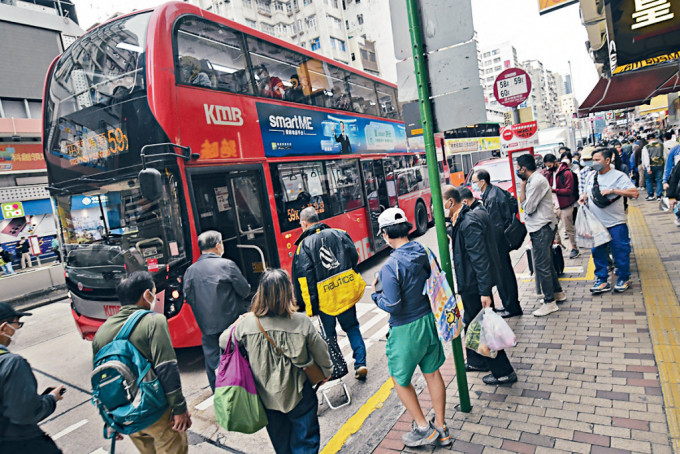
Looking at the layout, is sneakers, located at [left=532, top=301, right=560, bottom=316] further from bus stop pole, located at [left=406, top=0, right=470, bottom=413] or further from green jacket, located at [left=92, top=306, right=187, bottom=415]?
green jacket, located at [left=92, top=306, right=187, bottom=415]

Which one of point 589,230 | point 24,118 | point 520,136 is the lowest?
point 589,230

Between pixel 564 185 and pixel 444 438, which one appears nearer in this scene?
pixel 444 438

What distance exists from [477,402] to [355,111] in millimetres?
7498

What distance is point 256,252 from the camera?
22.3 ft

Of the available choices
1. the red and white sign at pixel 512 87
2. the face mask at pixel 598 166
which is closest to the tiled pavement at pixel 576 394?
the face mask at pixel 598 166

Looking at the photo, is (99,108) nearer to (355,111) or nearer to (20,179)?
(355,111)

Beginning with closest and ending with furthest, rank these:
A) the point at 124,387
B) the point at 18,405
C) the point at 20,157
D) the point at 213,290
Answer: the point at 18,405 < the point at 124,387 < the point at 213,290 < the point at 20,157

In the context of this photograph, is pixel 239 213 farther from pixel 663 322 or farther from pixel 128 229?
pixel 663 322

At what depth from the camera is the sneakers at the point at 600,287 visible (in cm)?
534

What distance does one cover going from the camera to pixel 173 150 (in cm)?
493

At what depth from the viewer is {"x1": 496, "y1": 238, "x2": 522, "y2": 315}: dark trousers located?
16.4ft

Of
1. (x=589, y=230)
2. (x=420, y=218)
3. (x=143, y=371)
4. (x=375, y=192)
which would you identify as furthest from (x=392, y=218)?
(x=420, y=218)

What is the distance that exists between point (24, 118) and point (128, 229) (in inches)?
704

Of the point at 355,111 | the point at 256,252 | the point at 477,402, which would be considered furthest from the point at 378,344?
the point at 355,111
